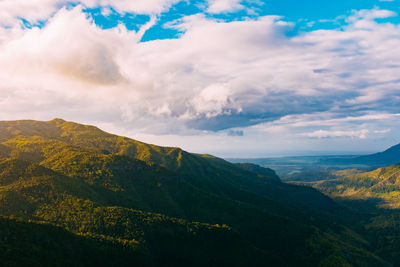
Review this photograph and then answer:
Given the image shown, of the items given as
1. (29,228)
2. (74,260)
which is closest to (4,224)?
(29,228)

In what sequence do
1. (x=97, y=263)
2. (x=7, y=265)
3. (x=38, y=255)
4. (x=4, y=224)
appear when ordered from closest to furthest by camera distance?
(x=7, y=265)
(x=38, y=255)
(x=4, y=224)
(x=97, y=263)

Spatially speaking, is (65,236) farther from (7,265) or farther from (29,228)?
(7,265)

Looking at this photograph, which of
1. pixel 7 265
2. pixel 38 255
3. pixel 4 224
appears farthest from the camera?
pixel 4 224

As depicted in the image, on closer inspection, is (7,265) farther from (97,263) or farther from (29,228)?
(97,263)

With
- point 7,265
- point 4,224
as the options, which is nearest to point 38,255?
point 7,265

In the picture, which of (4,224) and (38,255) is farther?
(4,224)

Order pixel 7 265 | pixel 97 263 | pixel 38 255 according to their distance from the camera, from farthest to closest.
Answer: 1. pixel 97 263
2. pixel 38 255
3. pixel 7 265

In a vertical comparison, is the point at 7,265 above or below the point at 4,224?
below

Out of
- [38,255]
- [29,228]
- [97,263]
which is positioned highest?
[29,228]

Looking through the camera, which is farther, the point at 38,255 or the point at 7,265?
the point at 38,255
